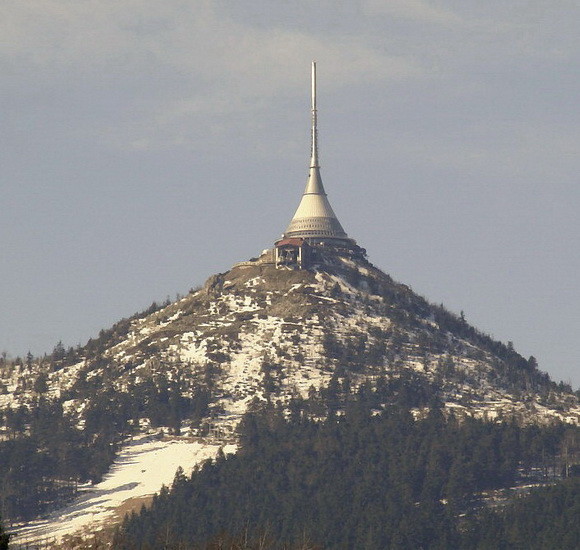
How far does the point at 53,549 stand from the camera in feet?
351

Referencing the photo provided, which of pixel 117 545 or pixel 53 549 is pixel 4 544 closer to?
pixel 53 549

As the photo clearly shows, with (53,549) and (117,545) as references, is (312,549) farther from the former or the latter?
(117,545)

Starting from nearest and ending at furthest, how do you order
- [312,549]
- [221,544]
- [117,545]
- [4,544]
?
[4,544] → [221,544] → [312,549] → [117,545]

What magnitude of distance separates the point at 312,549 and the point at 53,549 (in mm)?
16927

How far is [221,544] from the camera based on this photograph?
10312cm

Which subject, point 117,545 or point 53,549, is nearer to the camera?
point 53,549

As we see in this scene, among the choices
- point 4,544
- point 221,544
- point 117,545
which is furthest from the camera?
point 117,545

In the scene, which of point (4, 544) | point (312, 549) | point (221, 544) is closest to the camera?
point (4, 544)

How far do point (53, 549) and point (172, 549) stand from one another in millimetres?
7789

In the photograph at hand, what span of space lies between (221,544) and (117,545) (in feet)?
119

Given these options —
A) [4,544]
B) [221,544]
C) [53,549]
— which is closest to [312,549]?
[221,544]

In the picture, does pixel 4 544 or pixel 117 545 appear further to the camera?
pixel 117 545

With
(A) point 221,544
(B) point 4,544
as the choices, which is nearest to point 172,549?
(A) point 221,544

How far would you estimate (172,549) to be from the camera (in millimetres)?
109062
